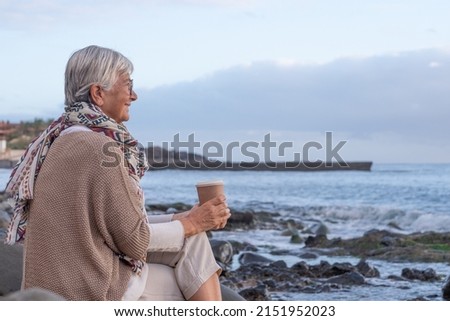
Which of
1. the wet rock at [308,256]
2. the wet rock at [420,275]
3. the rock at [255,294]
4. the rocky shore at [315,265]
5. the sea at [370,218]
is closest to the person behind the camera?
the rock at [255,294]

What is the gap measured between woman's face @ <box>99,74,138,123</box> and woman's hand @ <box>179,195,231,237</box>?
50 cm

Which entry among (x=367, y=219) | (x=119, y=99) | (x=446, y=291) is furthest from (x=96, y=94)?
(x=367, y=219)

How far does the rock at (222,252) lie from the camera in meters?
10.5

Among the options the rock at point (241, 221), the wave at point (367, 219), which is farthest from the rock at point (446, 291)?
the rock at point (241, 221)

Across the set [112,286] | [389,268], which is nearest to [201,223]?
[112,286]

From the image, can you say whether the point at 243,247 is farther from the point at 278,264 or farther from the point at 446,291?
the point at 446,291

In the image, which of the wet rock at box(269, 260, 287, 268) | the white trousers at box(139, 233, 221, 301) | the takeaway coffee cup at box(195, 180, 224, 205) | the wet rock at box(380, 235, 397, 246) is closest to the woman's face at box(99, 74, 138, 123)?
the takeaway coffee cup at box(195, 180, 224, 205)

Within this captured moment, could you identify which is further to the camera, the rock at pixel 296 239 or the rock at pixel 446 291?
the rock at pixel 296 239

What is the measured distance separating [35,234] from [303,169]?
69.0 m

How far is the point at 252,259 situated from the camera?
10852 mm

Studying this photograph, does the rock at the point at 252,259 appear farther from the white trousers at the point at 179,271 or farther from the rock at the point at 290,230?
the white trousers at the point at 179,271

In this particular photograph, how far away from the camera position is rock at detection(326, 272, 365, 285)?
9.09 meters

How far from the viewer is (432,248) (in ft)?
41.6
